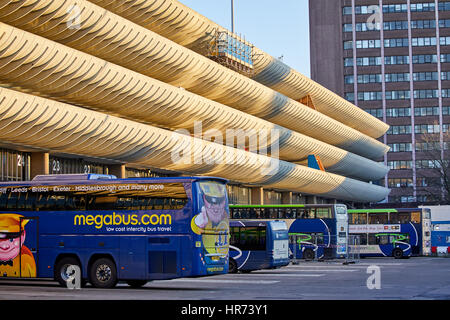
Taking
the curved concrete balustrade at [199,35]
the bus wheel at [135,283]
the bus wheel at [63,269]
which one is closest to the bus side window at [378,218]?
the curved concrete balustrade at [199,35]

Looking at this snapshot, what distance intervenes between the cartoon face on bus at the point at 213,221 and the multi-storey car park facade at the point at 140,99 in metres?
17.9

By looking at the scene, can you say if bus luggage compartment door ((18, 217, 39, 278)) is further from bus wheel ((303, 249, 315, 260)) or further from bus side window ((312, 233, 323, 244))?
bus side window ((312, 233, 323, 244))

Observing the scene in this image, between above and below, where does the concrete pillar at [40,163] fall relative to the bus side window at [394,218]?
above

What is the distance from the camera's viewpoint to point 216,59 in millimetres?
70250

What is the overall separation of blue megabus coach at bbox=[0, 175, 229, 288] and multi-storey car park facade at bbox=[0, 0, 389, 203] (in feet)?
47.2

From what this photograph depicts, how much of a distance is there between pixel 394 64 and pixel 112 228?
5574 inches

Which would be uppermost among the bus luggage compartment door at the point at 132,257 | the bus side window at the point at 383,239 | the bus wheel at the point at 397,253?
the bus luggage compartment door at the point at 132,257

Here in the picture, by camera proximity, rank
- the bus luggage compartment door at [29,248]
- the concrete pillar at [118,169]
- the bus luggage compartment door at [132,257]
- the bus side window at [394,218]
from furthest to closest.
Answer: the bus side window at [394,218] → the concrete pillar at [118,169] → the bus luggage compartment door at [29,248] → the bus luggage compartment door at [132,257]

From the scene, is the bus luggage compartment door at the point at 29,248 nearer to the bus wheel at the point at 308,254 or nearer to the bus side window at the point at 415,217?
the bus wheel at the point at 308,254

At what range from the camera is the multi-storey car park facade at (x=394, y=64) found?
527 ft

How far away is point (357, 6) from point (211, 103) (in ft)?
341

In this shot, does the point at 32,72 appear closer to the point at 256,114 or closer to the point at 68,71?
the point at 68,71

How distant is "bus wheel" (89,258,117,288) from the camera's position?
2727cm

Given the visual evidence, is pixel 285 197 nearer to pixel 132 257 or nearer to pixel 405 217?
pixel 405 217
